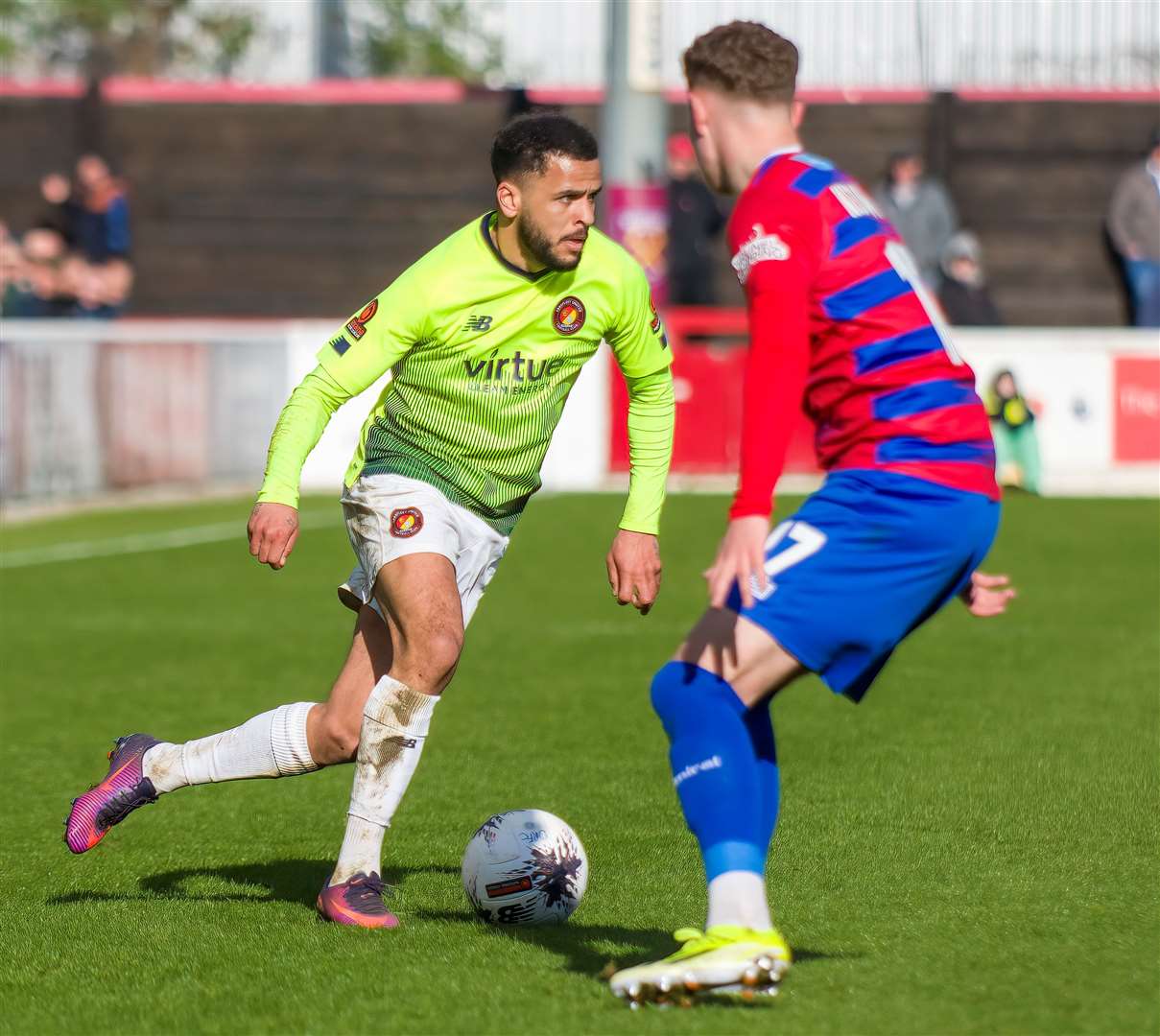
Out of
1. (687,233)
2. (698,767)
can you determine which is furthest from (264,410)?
(698,767)

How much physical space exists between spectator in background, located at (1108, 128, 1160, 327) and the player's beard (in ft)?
54.7

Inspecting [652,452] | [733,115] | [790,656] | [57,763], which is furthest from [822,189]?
[57,763]

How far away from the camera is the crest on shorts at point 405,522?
5.38m

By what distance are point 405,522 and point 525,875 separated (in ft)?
3.01

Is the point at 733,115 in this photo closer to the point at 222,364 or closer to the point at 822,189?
the point at 822,189

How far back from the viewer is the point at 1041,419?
18750 mm

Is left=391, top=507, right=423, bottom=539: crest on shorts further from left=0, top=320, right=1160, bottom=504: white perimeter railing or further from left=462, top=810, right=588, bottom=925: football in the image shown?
left=0, top=320, right=1160, bottom=504: white perimeter railing

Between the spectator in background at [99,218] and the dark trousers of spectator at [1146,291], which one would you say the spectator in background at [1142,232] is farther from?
the spectator in background at [99,218]

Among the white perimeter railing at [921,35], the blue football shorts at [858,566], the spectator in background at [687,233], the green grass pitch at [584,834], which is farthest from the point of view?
the white perimeter railing at [921,35]

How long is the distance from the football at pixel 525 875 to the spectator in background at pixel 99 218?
656 inches

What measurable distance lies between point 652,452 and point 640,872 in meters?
1.14

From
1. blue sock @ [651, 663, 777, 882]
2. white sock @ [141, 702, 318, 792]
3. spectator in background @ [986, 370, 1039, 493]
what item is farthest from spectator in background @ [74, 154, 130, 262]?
blue sock @ [651, 663, 777, 882]

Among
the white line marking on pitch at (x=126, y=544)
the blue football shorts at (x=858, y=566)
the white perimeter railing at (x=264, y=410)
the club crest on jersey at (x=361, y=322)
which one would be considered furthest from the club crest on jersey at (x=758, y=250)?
the white perimeter railing at (x=264, y=410)

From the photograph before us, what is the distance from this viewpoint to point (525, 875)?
17.4 ft
